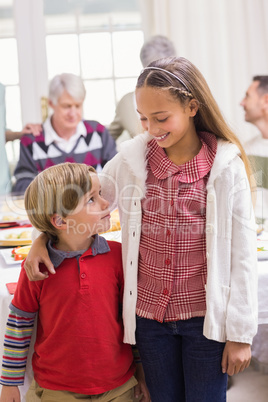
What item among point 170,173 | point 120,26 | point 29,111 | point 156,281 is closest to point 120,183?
point 170,173

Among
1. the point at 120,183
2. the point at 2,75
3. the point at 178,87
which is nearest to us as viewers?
the point at 178,87

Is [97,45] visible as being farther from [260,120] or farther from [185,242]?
[185,242]

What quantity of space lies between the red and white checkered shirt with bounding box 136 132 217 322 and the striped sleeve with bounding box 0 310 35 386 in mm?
277

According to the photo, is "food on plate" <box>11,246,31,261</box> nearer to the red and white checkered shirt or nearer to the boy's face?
the boy's face

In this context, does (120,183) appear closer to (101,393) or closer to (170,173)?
(170,173)

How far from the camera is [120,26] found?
12.1 ft

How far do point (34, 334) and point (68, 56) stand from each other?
2776mm

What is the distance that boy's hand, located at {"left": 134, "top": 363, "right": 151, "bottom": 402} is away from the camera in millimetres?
1219

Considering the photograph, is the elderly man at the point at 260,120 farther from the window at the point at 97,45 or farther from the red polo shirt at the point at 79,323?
the red polo shirt at the point at 79,323

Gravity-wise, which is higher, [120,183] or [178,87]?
[178,87]

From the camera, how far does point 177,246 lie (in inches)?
42.1

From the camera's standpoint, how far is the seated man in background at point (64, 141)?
2803 mm

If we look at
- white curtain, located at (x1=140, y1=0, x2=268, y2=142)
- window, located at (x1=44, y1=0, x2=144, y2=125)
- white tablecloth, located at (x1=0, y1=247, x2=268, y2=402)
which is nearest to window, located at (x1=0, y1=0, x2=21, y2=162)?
window, located at (x1=44, y1=0, x2=144, y2=125)

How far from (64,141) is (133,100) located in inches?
22.0
